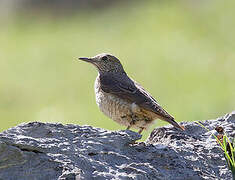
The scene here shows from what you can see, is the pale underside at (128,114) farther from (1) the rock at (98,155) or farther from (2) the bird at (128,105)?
(1) the rock at (98,155)

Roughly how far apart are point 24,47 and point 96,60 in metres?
14.6

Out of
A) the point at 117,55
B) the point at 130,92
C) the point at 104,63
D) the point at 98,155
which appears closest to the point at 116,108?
the point at 130,92

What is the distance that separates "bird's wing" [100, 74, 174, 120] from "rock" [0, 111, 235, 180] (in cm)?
131

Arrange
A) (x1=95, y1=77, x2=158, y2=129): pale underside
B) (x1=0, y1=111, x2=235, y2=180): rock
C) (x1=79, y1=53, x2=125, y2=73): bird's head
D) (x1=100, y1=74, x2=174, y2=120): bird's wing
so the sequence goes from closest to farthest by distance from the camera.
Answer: (x1=0, y1=111, x2=235, y2=180): rock
(x1=100, y1=74, x2=174, y2=120): bird's wing
(x1=95, y1=77, x2=158, y2=129): pale underside
(x1=79, y1=53, x2=125, y2=73): bird's head

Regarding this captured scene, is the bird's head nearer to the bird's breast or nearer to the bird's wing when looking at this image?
the bird's wing

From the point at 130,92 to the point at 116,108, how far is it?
325 mm

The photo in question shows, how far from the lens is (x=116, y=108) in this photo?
8.78 m

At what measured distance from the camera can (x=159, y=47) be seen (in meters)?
21.6

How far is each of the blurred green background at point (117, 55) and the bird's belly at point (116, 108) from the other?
4.44 m

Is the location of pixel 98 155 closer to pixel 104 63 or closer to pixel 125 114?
pixel 125 114

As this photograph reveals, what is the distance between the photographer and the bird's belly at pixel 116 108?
873 centimetres

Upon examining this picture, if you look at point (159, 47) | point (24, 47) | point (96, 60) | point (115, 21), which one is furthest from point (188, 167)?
point (115, 21)

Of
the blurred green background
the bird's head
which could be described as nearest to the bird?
the bird's head

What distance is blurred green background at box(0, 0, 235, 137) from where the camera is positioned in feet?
55.3
